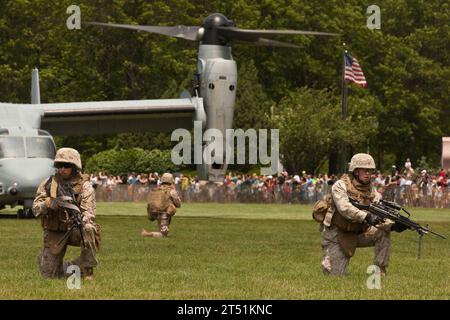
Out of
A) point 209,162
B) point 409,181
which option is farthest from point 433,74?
point 209,162

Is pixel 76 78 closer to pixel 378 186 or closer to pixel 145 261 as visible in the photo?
pixel 378 186

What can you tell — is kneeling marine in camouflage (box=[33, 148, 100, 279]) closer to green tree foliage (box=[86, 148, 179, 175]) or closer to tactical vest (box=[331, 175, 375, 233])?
tactical vest (box=[331, 175, 375, 233])

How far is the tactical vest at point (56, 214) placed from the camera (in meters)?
15.0

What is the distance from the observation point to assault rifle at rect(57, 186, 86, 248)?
1469cm

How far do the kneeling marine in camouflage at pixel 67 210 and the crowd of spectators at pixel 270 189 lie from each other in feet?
124

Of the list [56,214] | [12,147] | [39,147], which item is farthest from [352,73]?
[56,214]

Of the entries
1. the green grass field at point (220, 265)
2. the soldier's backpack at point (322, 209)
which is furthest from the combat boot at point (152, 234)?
the soldier's backpack at point (322, 209)

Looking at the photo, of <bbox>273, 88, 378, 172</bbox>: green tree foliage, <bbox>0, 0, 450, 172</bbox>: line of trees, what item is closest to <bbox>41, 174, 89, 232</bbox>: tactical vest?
<bbox>273, 88, 378, 172</bbox>: green tree foliage

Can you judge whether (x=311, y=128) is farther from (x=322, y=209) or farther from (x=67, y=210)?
(x=67, y=210)

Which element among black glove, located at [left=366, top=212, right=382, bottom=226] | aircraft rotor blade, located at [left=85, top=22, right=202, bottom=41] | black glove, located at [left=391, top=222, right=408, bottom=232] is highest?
aircraft rotor blade, located at [left=85, top=22, right=202, bottom=41]

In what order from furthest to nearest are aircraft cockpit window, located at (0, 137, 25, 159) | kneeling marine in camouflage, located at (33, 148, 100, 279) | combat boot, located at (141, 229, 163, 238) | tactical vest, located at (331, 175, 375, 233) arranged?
aircraft cockpit window, located at (0, 137, 25, 159) < combat boot, located at (141, 229, 163, 238) < tactical vest, located at (331, 175, 375, 233) < kneeling marine in camouflage, located at (33, 148, 100, 279)

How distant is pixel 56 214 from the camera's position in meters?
15.1

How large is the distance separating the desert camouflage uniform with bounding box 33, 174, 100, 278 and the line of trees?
A: 61.5 metres

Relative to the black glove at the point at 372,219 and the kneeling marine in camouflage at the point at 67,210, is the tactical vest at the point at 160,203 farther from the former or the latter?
the black glove at the point at 372,219
